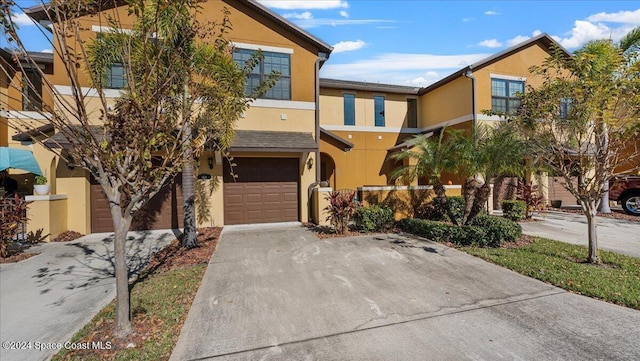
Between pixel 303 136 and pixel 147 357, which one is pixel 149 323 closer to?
pixel 147 357

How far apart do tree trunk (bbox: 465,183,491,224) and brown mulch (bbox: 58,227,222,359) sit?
8.13 m

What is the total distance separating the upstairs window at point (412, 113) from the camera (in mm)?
18625

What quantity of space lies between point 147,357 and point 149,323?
2.64ft

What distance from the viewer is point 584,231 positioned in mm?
10266

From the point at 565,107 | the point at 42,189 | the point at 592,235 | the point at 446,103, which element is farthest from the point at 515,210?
the point at 42,189

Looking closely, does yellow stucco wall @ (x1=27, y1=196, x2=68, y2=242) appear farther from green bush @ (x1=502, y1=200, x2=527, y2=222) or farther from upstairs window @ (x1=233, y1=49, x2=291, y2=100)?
green bush @ (x1=502, y1=200, x2=527, y2=222)

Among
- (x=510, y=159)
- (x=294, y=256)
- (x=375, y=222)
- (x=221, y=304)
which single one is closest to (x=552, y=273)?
(x=510, y=159)

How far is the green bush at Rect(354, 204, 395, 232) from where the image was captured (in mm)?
10008

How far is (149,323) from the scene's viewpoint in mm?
4098

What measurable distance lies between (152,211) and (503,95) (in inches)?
747

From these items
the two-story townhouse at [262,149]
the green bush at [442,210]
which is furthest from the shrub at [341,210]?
the green bush at [442,210]

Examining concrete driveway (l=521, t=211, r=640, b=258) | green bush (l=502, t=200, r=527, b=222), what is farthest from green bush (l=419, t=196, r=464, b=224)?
green bush (l=502, t=200, r=527, b=222)

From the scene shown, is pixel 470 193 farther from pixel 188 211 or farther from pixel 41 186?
pixel 41 186

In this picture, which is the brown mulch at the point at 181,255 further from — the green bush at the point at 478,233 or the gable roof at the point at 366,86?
the gable roof at the point at 366,86
